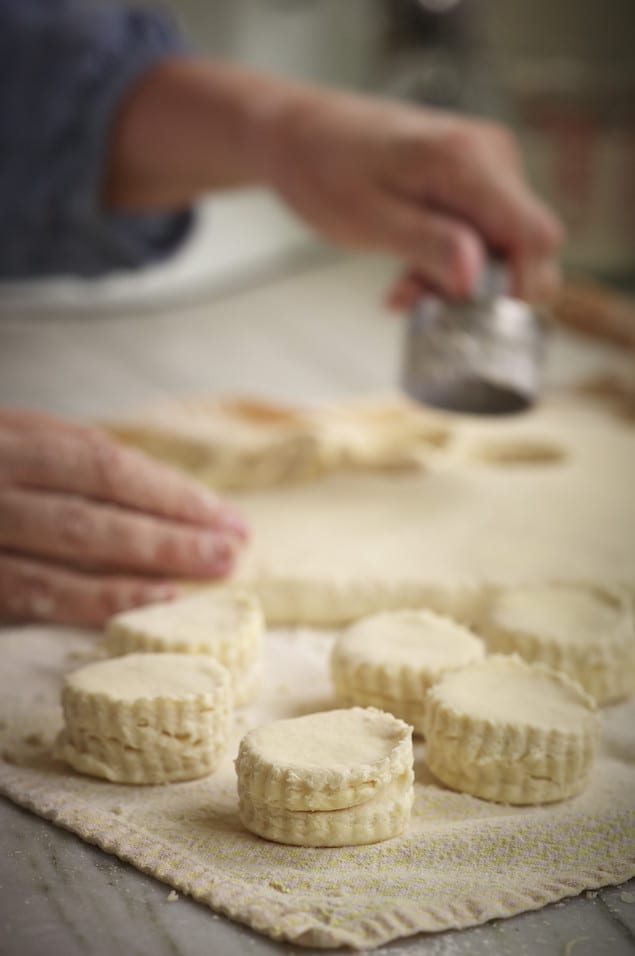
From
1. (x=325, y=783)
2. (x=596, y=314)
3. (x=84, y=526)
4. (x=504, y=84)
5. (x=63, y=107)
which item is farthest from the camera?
(x=504, y=84)

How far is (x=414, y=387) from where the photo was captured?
1421 mm

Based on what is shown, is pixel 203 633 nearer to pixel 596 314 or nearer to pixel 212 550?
pixel 212 550

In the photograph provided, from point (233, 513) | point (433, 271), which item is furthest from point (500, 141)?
point (233, 513)

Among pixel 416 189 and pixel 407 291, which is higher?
pixel 416 189

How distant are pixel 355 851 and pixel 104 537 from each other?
45cm

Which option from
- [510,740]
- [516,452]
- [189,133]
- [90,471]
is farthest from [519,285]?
[510,740]

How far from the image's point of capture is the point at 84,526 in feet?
3.66

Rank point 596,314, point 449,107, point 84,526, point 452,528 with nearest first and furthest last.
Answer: point 84,526 < point 452,528 < point 596,314 < point 449,107

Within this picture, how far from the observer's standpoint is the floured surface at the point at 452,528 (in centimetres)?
119

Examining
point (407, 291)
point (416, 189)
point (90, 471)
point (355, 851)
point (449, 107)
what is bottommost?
point (355, 851)

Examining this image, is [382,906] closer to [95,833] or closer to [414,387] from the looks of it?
[95,833]

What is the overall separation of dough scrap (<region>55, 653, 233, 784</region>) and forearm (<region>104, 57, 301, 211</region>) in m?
0.92

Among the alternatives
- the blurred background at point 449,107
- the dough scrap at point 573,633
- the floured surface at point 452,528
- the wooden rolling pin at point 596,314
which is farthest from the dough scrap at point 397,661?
the blurred background at point 449,107

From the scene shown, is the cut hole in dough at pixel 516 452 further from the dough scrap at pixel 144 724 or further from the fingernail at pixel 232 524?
the dough scrap at pixel 144 724
